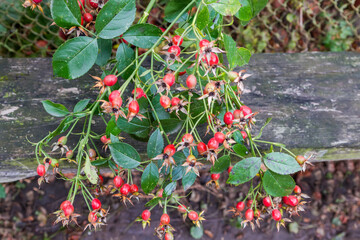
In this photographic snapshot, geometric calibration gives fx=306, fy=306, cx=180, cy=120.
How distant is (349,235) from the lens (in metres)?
1.97

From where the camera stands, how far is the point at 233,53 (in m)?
0.69

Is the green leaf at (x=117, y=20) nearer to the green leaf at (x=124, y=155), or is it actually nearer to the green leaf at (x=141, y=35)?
the green leaf at (x=141, y=35)

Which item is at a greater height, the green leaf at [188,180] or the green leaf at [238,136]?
the green leaf at [238,136]

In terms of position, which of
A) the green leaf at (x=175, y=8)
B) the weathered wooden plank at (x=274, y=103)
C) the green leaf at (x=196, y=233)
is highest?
the green leaf at (x=175, y=8)

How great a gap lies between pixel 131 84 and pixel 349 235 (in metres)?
1.77

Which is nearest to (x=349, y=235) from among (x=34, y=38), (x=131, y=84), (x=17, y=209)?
(x=131, y=84)

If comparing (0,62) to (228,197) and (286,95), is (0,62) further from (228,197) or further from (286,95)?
(228,197)

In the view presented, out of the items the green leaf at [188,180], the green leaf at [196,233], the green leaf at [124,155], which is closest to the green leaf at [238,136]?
the green leaf at [188,180]

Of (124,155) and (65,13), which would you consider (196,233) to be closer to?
(124,155)

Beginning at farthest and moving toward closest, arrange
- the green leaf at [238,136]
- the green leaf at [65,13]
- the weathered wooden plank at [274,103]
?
the weathered wooden plank at [274,103]
the green leaf at [238,136]
the green leaf at [65,13]

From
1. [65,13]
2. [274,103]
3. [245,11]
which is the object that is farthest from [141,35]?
[274,103]

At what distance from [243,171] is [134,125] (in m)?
0.28

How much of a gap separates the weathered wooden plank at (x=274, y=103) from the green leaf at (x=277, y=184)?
0.38m

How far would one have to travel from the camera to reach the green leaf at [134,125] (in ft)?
2.35
